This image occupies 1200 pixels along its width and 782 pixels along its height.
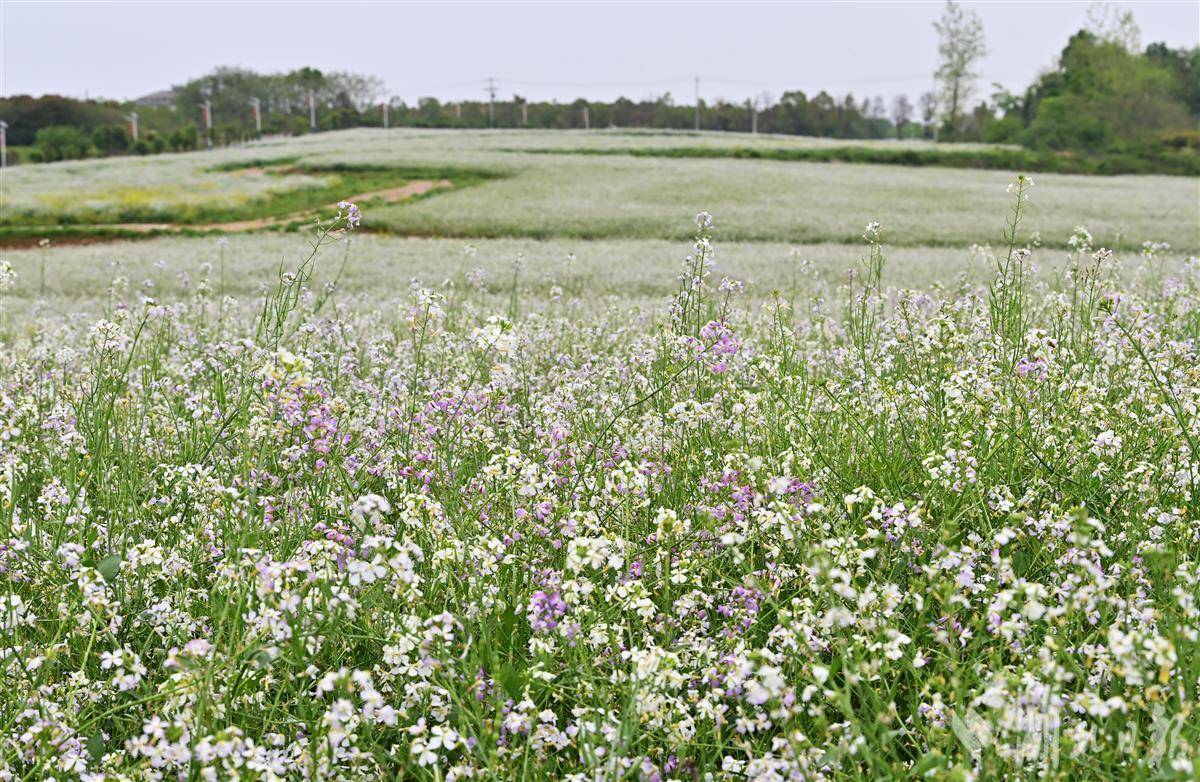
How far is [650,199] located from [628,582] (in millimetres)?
30258

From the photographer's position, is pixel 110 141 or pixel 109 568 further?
pixel 110 141

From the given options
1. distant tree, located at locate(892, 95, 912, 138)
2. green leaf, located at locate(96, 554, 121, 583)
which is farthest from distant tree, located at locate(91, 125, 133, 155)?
distant tree, located at locate(892, 95, 912, 138)

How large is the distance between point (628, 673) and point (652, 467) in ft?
5.05

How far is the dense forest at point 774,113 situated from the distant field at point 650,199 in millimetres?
20787

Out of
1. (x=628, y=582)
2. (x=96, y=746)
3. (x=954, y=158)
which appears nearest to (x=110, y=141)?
(x=954, y=158)

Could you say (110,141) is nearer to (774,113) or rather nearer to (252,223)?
(252,223)

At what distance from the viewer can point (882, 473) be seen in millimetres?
4035

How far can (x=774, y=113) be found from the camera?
392ft

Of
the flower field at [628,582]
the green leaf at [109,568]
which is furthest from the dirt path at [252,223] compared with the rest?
the green leaf at [109,568]

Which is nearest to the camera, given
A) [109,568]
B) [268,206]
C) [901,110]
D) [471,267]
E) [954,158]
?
[109,568]

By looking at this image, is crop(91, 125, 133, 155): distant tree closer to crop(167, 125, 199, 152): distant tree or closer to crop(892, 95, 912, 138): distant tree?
crop(167, 125, 199, 152): distant tree

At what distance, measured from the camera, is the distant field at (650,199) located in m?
25.0

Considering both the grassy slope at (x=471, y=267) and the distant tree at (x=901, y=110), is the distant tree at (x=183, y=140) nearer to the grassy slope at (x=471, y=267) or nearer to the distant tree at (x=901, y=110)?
the grassy slope at (x=471, y=267)

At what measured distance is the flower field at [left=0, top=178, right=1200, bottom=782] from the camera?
2453mm
